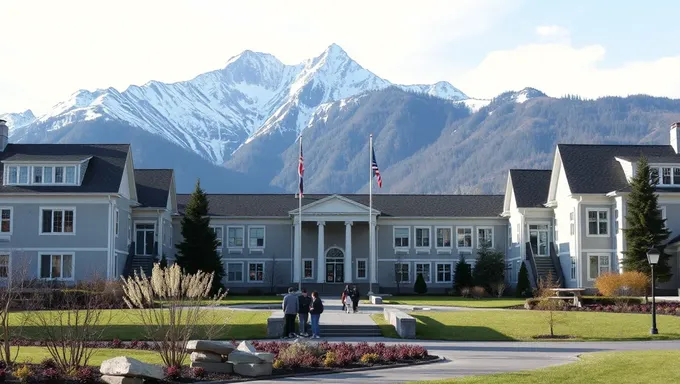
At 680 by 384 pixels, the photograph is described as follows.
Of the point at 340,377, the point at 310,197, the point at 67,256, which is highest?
the point at 310,197

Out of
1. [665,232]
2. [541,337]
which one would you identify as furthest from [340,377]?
[665,232]

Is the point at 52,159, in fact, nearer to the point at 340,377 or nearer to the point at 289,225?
the point at 289,225

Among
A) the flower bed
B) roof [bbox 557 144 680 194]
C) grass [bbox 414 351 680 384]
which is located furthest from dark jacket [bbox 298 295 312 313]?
roof [bbox 557 144 680 194]

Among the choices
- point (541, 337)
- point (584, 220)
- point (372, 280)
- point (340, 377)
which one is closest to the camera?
point (340, 377)

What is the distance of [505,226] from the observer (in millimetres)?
73500

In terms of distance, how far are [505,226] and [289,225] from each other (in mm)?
16982

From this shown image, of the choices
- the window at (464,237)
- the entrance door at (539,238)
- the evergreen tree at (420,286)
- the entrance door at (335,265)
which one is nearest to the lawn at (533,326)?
A: the entrance door at (539,238)

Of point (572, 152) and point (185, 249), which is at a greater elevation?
point (572, 152)

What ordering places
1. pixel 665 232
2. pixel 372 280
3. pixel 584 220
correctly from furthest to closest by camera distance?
pixel 372 280, pixel 584 220, pixel 665 232

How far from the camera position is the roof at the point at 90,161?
194 ft

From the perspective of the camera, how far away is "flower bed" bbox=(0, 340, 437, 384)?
66.2ft

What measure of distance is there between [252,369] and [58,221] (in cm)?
4073

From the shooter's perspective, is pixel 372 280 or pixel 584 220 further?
pixel 372 280

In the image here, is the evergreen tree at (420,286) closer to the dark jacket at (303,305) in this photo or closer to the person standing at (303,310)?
the person standing at (303,310)
